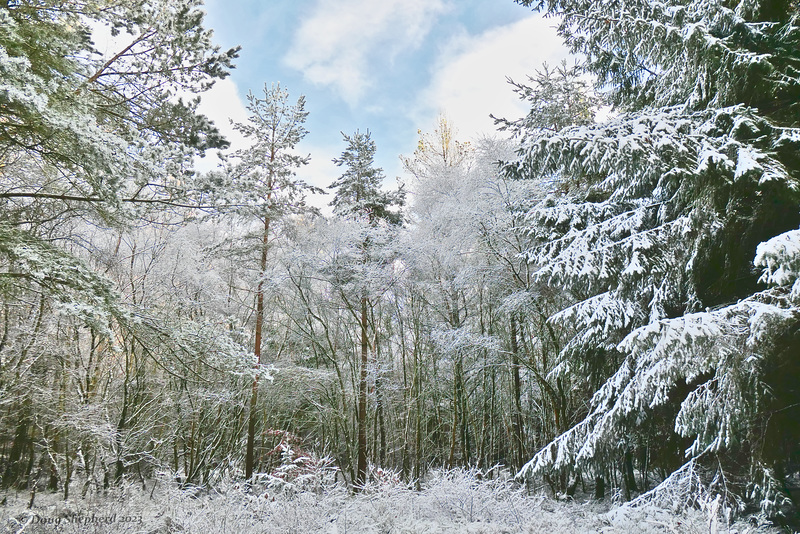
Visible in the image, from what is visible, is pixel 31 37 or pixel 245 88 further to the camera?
pixel 245 88

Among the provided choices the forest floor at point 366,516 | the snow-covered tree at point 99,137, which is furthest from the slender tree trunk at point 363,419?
the snow-covered tree at point 99,137

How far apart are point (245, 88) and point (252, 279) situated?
529cm

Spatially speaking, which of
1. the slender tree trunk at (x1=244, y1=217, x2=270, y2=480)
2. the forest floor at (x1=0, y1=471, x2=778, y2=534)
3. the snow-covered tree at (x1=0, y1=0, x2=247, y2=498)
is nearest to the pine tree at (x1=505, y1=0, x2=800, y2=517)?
the forest floor at (x1=0, y1=471, x2=778, y2=534)

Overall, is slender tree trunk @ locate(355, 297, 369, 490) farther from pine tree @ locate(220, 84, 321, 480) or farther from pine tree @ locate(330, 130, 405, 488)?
pine tree @ locate(220, 84, 321, 480)

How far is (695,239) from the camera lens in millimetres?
4758

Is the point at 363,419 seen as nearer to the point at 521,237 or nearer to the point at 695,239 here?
the point at 521,237

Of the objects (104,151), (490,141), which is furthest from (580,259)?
(104,151)

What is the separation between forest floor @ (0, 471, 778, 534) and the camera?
4129 mm

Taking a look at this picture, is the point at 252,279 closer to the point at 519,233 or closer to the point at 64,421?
the point at 64,421

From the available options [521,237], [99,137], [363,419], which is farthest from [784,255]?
[363,419]

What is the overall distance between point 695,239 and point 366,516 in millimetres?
5298

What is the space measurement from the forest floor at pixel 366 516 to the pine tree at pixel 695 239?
26.5 inches

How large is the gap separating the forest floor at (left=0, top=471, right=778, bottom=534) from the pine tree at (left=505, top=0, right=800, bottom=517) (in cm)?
67

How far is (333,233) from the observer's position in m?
10.2
